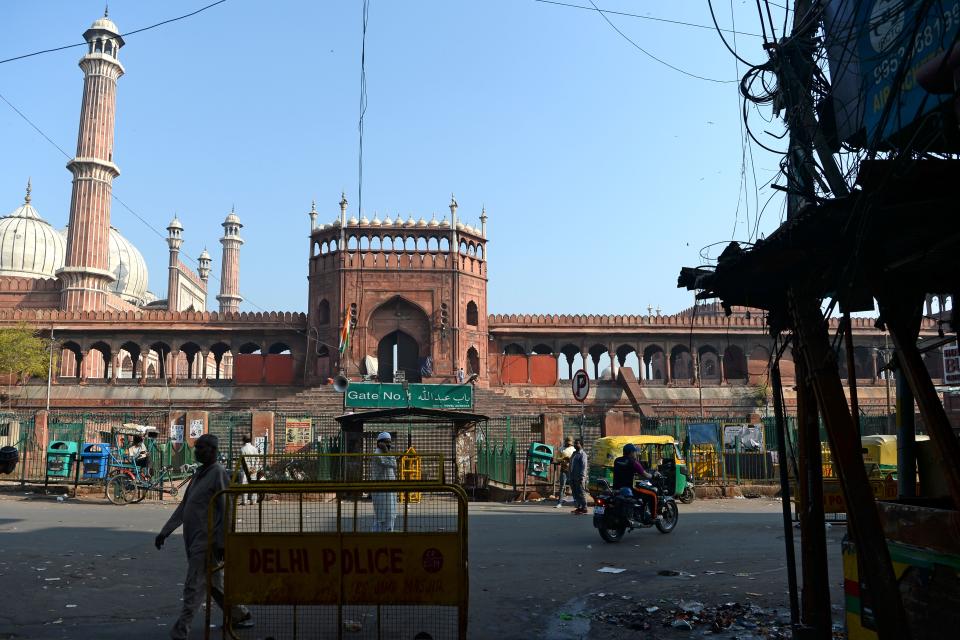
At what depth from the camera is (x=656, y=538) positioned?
9.48 meters

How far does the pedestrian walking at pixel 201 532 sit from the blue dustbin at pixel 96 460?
1181 centimetres

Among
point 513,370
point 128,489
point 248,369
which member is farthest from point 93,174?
point 128,489

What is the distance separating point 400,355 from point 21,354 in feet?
49.4

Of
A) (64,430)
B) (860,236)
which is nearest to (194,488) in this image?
(860,236)

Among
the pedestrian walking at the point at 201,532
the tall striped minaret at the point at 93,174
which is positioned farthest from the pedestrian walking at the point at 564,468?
the tall striped minaret at the point at 93,174

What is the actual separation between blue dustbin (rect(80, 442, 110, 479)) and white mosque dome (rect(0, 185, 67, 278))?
1438 inches

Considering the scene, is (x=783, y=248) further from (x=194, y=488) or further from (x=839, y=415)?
(x=194, y=488)

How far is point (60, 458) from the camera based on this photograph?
15789mm

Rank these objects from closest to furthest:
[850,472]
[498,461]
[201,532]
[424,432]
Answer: [850,472], [201,532], [424,432], [498,461]

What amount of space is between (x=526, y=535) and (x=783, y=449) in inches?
227

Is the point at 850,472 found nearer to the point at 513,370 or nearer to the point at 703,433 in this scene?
the point at 703,433

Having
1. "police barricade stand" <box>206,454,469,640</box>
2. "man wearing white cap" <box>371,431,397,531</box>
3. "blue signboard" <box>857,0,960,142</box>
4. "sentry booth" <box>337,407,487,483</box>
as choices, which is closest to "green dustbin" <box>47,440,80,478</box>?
"sentry booth" <box>337,407,487,483</box>

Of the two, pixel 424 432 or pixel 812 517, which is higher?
pixel 424 432

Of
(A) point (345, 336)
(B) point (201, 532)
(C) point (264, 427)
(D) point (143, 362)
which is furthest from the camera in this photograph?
(D) point (143, 362)
